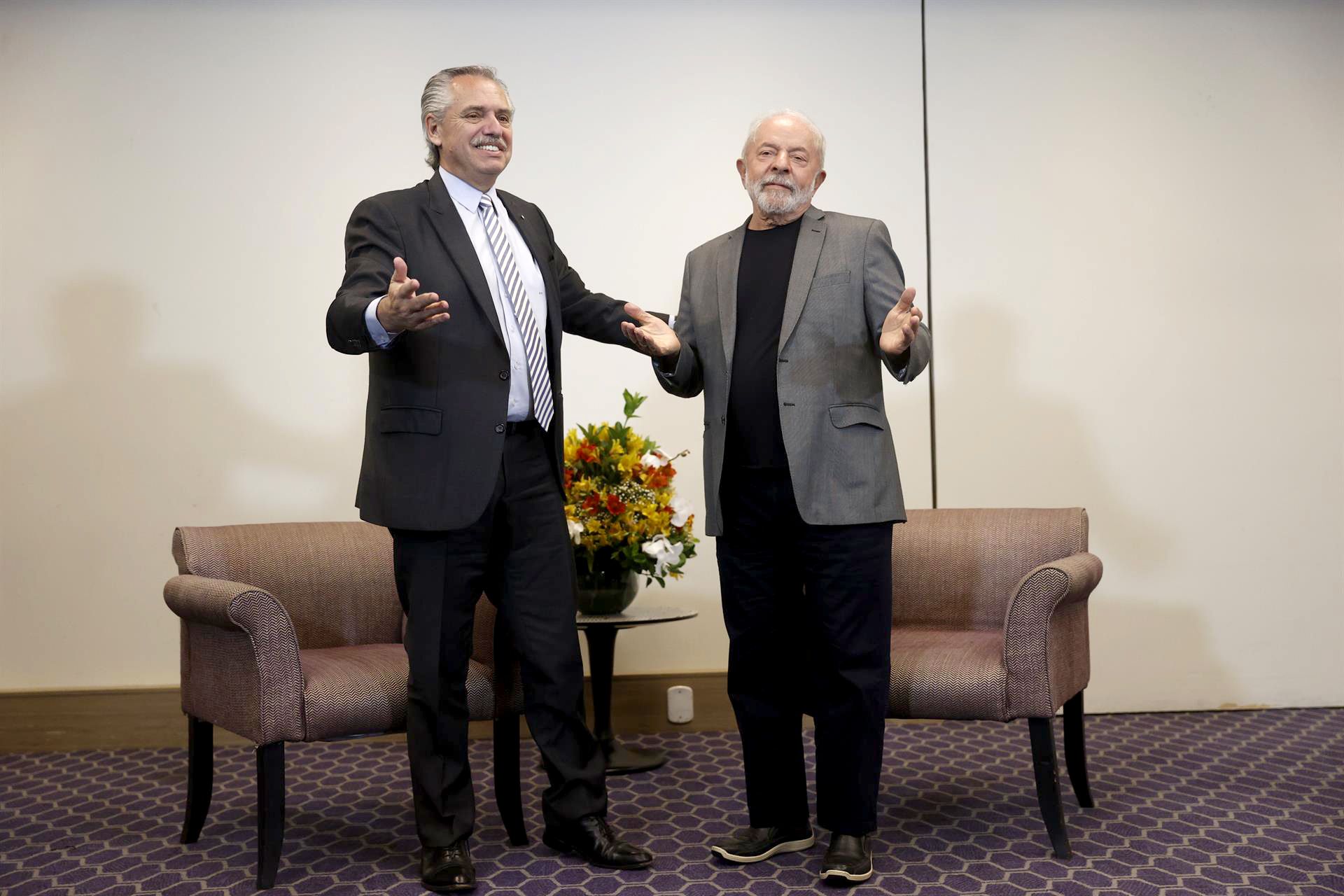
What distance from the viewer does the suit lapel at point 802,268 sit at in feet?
9.09

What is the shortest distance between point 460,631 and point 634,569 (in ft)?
3.47

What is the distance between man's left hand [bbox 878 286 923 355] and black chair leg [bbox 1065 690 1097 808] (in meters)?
1.29

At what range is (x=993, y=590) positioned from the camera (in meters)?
3.40

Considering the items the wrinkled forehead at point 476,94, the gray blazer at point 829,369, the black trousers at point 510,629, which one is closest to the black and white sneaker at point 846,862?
the black trousers at point 510,629

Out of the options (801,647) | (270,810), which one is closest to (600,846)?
(801,647)

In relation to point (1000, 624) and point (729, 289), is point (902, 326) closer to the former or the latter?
point (729, 289)

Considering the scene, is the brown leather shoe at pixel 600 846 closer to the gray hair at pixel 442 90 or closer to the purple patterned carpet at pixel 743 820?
the purple patterned carpet at pixel 743 820

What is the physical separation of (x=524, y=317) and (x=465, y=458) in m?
0.39

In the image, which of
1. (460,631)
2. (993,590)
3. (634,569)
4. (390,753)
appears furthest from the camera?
(390,753)

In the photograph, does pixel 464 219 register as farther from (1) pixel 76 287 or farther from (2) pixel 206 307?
(1) pixel 76 287

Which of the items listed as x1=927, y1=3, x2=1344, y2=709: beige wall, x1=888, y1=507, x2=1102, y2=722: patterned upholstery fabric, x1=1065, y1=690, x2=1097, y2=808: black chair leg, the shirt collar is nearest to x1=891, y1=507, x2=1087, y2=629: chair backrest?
Result: x1=888, y1=507, x2=1102, y2=722: patterned upholstery fabric

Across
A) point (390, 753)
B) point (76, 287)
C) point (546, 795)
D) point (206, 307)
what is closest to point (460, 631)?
point (546, 795)

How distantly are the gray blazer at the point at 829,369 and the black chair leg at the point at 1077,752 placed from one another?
Result: 0.98 metres

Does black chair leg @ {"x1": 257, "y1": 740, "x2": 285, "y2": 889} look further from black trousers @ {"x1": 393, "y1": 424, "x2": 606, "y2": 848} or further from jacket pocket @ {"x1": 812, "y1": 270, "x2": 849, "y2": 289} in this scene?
jacket pocket @ {"x1": 812, "y1": 270, "x2": 849, "y2": 289}
